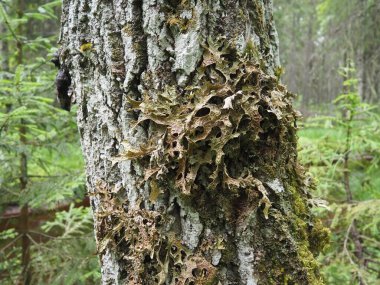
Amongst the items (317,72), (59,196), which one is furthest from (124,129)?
(317,72)

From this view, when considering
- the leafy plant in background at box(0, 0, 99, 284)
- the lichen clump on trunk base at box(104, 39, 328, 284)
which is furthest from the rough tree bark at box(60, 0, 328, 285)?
the leafy plant in background at box(0, 0, 99, 284)

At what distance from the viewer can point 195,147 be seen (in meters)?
1.05

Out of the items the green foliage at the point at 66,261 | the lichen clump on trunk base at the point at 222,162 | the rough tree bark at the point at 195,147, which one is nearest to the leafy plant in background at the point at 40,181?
the green foliage at the point at 66,261

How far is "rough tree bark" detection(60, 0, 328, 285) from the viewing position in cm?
106

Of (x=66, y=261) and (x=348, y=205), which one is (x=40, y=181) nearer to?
(x=66, y=261)

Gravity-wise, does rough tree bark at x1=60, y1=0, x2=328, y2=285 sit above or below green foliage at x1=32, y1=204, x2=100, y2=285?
above

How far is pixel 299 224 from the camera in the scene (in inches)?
46.6

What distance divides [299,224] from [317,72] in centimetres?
1278

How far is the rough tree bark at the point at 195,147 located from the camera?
1064 mm

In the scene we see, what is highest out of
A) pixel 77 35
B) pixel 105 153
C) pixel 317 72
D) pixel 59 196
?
pixel 317 72

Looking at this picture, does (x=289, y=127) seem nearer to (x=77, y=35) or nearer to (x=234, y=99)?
(x=234, y=99)

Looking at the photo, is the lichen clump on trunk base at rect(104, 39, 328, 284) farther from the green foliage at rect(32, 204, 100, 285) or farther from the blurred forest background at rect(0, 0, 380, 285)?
the green foliage at rect(32, 204, 100, 285)

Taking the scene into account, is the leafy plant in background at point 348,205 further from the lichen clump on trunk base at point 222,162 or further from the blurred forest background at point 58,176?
the lichen clump on trunk base at point 222,162

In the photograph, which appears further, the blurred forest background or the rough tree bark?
the blurred forest background
